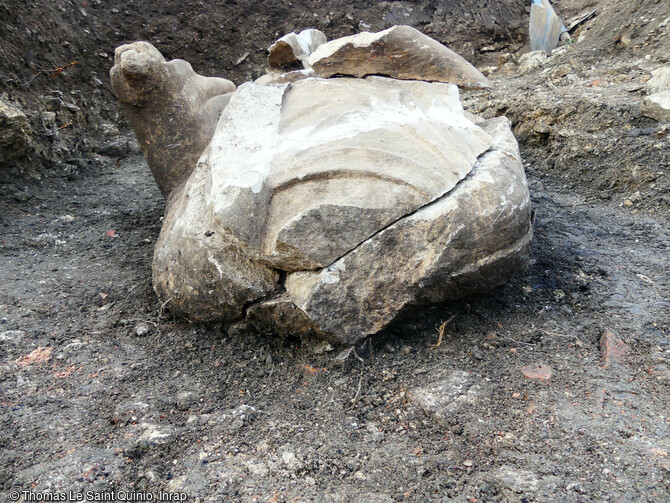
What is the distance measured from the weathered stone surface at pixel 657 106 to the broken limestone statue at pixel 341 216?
4.80 feet

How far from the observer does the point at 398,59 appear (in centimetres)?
268

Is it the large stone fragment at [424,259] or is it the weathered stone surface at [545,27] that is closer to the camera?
the large stone fragment at [424,259]

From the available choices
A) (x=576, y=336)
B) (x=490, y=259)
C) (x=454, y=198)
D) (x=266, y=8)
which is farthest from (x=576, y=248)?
(x=266, y=8)

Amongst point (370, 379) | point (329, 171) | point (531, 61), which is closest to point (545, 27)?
point (531, 61)

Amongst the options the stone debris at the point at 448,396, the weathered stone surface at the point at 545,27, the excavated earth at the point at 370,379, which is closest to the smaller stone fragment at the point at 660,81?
the excavated earth at the point at 370,379

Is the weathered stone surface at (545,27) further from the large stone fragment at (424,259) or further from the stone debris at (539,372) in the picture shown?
the stone debris at (539,372)

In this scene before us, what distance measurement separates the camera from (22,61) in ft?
12.9

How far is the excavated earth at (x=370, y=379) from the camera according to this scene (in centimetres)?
161

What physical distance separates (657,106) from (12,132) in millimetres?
3972

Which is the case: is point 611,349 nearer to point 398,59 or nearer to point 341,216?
point 341,216

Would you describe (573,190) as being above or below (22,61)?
below

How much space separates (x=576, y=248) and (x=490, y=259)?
1004 mm

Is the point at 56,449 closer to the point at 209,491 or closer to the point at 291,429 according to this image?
the point at 209,491

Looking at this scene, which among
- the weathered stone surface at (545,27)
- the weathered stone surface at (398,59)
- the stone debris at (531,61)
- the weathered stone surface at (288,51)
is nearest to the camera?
the weathered stone surface at (398,59)
